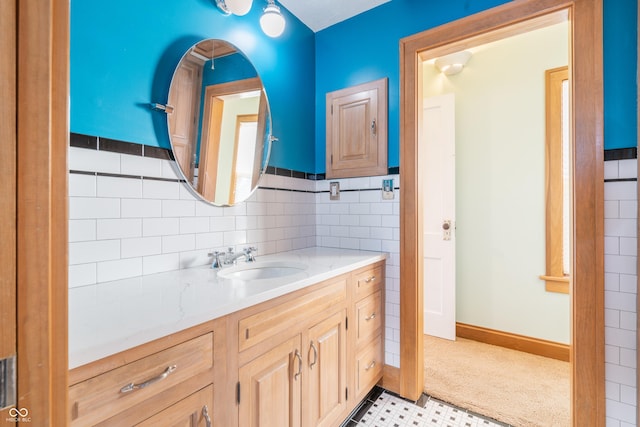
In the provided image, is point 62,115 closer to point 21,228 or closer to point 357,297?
point 21,228

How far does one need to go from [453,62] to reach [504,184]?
114 centimetres

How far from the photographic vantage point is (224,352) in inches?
36.6

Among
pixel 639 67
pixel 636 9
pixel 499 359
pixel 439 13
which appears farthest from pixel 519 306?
pixel 439 13

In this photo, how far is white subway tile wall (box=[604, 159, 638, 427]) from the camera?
1.30 meters

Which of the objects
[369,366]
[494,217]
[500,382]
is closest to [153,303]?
[369,366]

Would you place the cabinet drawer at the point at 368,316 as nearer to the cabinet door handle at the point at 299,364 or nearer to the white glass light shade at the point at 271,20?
the cabinet door handle at the point at 299,364

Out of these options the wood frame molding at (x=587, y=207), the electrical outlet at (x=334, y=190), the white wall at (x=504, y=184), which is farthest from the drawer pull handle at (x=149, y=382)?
the white wall at (x=504, y=184)

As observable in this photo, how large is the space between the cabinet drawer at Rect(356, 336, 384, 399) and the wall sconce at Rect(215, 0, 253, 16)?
1.98 metres

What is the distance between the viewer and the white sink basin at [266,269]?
1577 mm

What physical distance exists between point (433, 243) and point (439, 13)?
1710 mm

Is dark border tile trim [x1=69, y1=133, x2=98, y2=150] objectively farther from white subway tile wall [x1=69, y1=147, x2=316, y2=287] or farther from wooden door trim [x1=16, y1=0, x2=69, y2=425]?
wooden door trim [x1=16, y1=0, x2=69, y2=425]

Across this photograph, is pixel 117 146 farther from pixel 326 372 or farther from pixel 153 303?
pixel 326 372

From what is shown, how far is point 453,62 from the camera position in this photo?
2.58 metres

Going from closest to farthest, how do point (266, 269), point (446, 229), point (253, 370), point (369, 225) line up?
point (253, 370) < point (266, 269) < point (369, 225) < point (446, 229)
